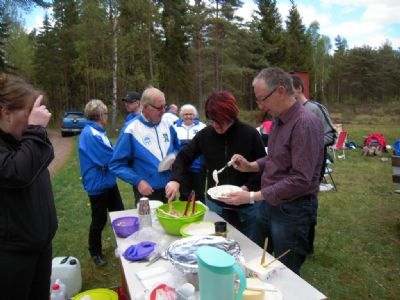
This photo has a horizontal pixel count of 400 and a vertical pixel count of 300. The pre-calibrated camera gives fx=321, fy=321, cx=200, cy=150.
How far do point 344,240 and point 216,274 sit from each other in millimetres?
3606

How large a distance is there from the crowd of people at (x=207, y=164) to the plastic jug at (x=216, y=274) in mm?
719

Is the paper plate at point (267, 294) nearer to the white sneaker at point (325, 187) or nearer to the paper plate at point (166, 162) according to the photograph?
the paper plate at point (166, 162)

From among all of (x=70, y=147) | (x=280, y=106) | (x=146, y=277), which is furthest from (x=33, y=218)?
(x=70, y=147)

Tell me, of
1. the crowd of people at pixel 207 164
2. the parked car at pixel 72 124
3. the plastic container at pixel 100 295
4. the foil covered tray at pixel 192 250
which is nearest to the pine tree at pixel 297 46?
the parked car at pixel 72 124

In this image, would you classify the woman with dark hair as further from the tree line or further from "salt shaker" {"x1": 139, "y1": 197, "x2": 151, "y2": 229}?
the tree line

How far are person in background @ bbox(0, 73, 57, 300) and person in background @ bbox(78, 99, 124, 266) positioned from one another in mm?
1707

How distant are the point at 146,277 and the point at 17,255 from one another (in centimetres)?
63

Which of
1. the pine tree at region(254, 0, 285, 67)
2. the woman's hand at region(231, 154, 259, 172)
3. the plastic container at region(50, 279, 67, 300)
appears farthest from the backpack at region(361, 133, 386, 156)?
the pine tree at region(254, 0, 285, 67)

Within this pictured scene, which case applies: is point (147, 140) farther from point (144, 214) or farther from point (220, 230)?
point (220, 230)

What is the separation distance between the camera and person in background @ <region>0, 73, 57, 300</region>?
55.9 inches

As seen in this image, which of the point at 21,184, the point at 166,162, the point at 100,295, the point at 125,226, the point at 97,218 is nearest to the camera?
the point at 21,184

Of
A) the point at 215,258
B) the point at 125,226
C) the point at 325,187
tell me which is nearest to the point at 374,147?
the point at 325,187

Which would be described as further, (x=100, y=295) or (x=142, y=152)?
(x=142, y=152)

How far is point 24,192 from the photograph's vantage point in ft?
5.05
